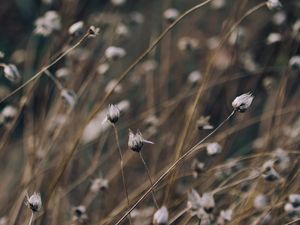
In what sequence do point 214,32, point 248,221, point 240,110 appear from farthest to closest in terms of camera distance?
1. point 214,32
2. point 248,221
3. point 240,110

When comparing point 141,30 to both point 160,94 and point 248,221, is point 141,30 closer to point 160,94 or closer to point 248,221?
point 160,94

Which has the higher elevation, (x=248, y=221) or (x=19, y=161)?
(x=19, y=161)

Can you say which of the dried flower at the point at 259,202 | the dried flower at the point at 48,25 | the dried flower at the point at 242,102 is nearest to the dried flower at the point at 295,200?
the dried flower at the point at 259,202

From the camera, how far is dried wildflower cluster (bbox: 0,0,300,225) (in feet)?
3.94

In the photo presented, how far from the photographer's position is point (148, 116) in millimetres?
1736

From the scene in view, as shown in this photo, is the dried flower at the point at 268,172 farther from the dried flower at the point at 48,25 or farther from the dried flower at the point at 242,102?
the dried flower at the point at 48,25

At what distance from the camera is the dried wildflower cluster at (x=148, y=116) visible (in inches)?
47.3

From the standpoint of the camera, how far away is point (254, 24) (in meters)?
2.58

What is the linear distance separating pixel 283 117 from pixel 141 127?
0.46 metres

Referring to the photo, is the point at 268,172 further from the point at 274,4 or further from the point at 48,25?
the point at 48,25

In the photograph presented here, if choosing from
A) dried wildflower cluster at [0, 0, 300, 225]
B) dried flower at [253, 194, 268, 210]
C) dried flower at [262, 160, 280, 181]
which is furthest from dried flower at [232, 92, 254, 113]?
dried flower at [253, 194, 268, 210]

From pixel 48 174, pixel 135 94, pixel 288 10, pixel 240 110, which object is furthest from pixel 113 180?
pixel 288 10

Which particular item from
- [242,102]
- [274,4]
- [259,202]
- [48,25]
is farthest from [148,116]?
[242,102]

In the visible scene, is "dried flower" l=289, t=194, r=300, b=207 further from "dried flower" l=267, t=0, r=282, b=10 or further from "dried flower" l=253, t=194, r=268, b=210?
"dried flower" l=267, t=0, r=282, b=10
